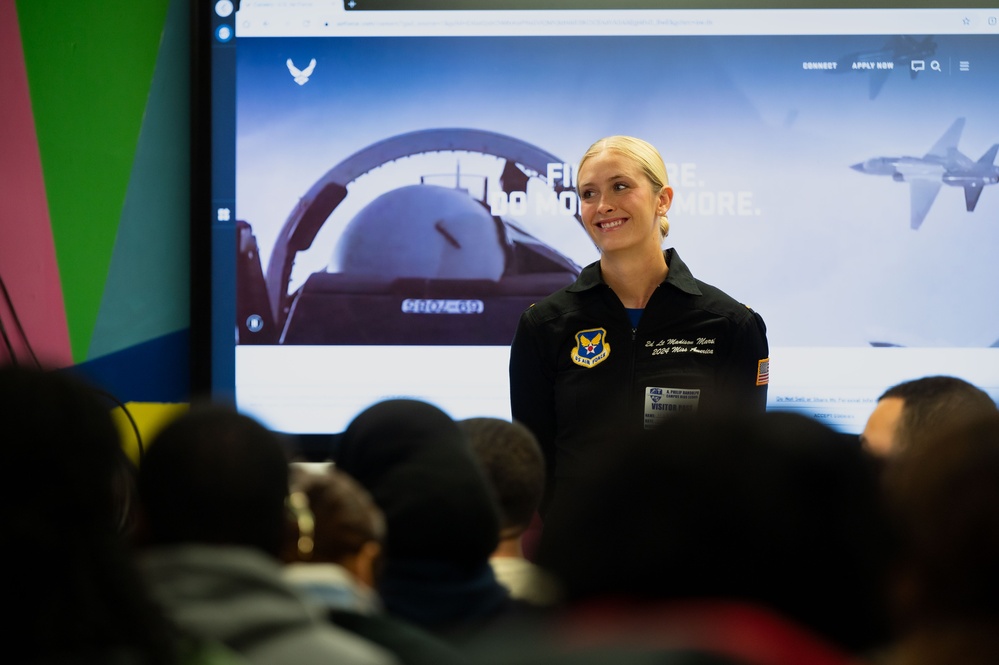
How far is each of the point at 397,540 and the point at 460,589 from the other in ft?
0.36

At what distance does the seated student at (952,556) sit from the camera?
0.89 meters

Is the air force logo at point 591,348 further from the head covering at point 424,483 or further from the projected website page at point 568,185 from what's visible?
the head covering at point 424,483

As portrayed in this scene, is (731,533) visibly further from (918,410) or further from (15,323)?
(15,323)

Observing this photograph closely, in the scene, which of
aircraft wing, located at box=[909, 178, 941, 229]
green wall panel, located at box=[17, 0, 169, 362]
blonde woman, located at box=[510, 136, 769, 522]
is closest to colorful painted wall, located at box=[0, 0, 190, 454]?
green wall panel, located at box=[17, 0, 169, 362]

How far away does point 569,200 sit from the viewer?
375cm

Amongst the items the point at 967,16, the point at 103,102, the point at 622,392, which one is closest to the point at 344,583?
the point at 622,392

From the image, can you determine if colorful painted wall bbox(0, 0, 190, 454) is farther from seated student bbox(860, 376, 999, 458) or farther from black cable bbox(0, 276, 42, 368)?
seated student bbox(860, 376, 999, 458)

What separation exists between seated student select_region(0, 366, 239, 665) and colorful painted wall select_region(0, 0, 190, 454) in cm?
245

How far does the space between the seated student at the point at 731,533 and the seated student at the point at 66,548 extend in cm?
35

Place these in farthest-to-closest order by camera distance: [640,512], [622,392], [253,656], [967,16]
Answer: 1. [967,16]
2. [622,392]
3. [253,656]
4. [640,512]

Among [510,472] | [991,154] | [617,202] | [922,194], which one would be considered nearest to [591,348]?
[617,202]

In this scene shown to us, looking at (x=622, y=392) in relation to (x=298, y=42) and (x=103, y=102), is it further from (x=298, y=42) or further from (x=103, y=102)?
(x=103, y=102)

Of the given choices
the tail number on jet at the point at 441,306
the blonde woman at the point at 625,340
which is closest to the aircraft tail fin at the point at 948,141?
the blonde woman at the point at 625,340

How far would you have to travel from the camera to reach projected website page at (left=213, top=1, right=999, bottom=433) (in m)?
3.69
